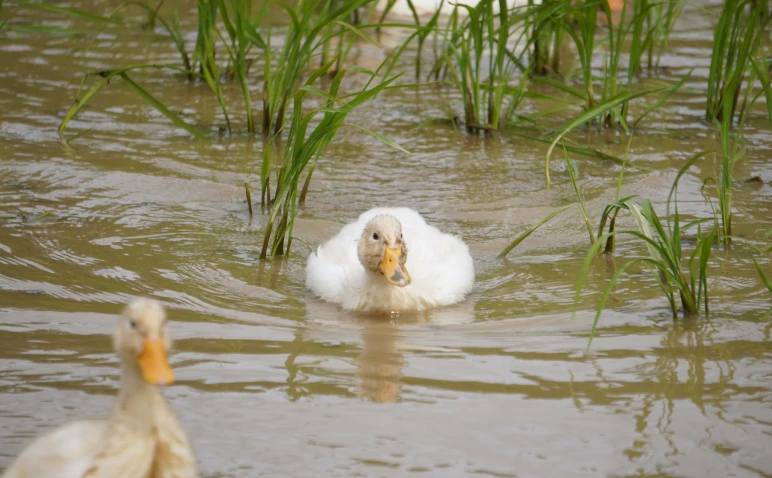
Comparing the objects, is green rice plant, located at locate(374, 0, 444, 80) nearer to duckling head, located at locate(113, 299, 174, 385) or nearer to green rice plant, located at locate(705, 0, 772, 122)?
green rice plant, located at locate(705, 0, 772, 122)

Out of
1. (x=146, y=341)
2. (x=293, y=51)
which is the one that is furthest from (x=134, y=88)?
(x=146, y=341)

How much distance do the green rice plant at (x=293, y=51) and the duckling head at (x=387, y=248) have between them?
927 millimetres

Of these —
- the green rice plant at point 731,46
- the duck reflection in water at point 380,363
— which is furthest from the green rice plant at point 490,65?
the duck reflection in water at point 380,363

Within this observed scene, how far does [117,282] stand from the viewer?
4598mm

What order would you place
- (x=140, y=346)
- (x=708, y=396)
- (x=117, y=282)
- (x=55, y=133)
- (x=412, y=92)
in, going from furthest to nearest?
(x=412, y=92)
(x=55, y=133)
(x=117, y=282)
(x=708, y=396)
(x=140, y=346)

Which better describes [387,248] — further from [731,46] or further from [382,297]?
[731,46]

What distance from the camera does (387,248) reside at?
456 cm

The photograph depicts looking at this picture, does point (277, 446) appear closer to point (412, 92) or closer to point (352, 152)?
point (352, 152)

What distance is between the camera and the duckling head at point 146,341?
2.59m

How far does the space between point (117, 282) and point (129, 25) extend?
18.2 ft

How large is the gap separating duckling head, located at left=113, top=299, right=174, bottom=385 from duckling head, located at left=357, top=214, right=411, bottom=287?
6.43 feet

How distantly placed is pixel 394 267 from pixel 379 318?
241 mm

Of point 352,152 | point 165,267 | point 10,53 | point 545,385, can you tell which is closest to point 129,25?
point 10,53

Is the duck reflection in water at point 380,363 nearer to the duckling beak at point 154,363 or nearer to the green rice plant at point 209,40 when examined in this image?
the duckling beak at point 154,363
